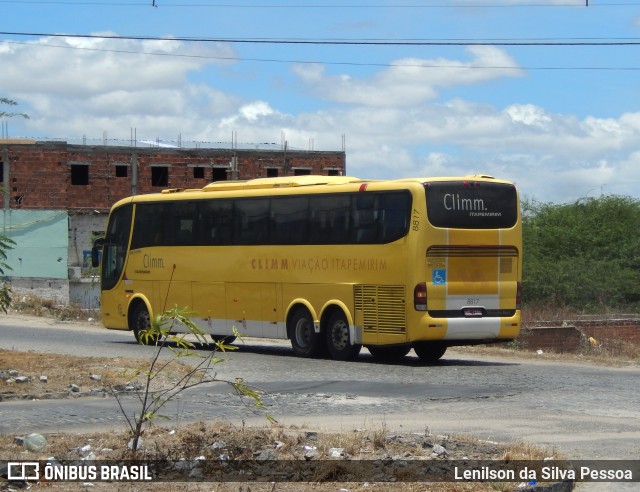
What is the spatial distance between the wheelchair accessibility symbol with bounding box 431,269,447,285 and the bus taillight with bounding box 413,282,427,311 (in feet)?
0.87

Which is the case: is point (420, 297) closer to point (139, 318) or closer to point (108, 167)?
point (139, 318)

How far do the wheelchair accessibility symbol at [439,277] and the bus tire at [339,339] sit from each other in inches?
87.8

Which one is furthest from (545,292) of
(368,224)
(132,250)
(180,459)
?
(180,459)

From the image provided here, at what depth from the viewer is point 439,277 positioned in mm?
21500

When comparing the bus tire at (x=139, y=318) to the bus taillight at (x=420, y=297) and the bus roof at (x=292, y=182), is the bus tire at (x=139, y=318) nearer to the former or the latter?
the bus roof at (x=292, y=182)

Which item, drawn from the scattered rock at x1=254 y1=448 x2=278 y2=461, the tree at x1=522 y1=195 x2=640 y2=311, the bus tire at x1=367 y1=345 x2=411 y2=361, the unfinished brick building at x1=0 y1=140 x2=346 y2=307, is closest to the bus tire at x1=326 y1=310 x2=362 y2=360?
the bus tire at x1=367 y1=345 x2=411 y2=361

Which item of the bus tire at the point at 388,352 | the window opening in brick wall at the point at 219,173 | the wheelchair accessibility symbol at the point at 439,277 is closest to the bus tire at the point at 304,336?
the bus tire at the point at 388,352

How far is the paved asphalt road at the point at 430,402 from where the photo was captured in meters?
13.0

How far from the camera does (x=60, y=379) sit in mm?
17312

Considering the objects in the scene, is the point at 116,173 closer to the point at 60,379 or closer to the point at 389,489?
the point at 60,379

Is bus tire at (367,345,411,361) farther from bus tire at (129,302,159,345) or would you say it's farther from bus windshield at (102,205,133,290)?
bus windshield at (102,205,133,290)

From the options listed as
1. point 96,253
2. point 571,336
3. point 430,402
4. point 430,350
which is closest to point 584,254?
point 571,336

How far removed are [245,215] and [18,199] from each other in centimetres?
4436

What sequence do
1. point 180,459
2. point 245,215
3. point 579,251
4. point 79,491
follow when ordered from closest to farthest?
point 79,491, point 180,459, point 245,215, point 579,251
